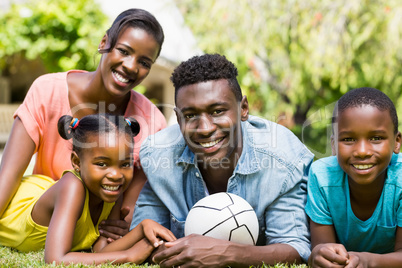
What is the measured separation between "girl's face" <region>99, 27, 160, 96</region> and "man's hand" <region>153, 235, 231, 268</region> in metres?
1.68

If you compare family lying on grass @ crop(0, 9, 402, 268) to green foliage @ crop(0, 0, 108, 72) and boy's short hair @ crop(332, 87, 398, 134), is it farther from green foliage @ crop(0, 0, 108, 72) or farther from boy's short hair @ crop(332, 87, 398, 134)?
green foliage @ crop(0, 0, 108, 72)

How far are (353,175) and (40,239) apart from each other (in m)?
2.45

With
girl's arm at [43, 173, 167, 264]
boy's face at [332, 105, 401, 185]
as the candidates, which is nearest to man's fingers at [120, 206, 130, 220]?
girl's arm at [43, 173, 167, 264]

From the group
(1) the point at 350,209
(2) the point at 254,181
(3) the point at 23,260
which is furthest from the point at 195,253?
(3) the point at 23,260

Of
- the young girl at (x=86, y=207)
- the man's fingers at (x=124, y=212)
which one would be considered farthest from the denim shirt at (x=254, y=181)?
the man's fingers at (x=124, y=212)

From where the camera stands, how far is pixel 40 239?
3.80m

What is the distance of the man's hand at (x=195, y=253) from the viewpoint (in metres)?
2.95

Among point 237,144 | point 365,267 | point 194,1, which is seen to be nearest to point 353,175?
point 365,267

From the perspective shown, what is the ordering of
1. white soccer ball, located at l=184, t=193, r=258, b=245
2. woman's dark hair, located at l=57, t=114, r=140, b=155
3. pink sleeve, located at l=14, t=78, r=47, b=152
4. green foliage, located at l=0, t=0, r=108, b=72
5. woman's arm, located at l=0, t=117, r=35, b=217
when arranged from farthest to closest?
green foliage, located at l=0, t=0, r=108, b=72
pink sleeve, located at l=14, t=78, r=47, b=152
woman's arm, located at l=0, t=117, r=35, b=217
woman's dark hair, located at l=57, t=114, r=140, b=155
white soccer ball, located at l=184, t=193, r=258, b=245

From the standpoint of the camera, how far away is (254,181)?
352cm

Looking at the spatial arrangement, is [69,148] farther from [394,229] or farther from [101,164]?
[394,229]

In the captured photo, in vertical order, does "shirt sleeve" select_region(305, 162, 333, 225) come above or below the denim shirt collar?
below

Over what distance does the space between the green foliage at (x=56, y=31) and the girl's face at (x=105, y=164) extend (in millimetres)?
8163

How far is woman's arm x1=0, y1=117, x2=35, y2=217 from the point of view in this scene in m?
3.95
